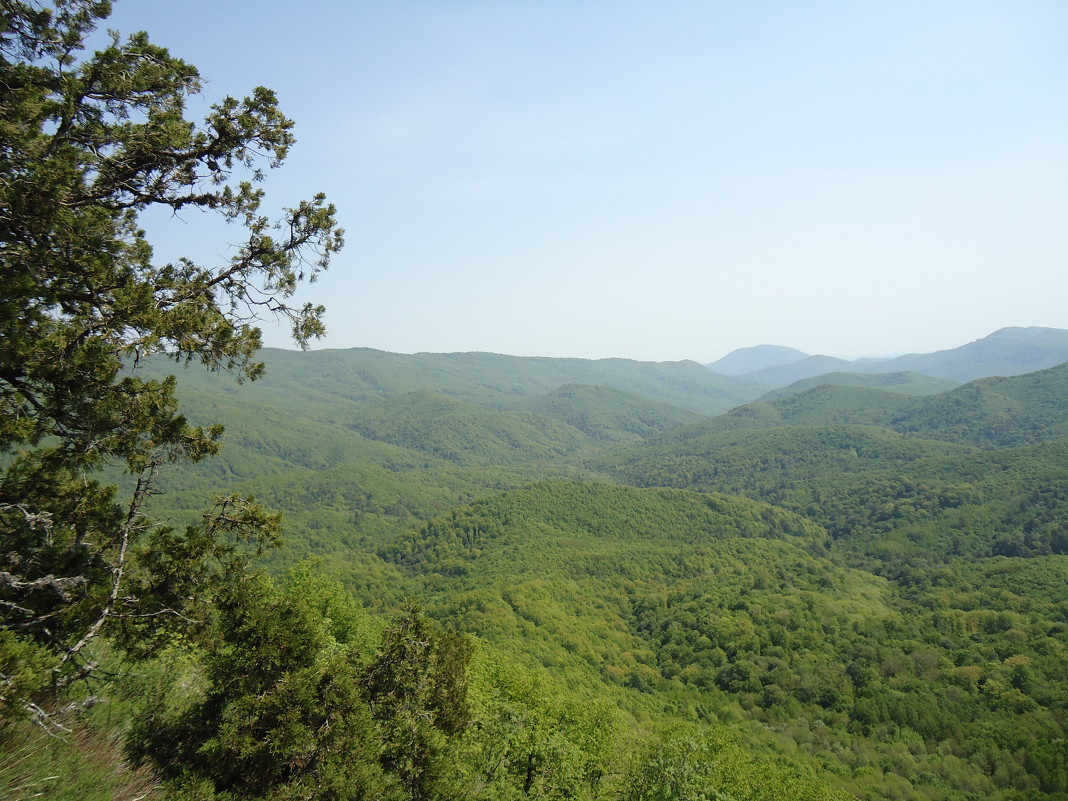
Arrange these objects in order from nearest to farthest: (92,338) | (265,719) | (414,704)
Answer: (92,338)
(265,719)
(414,704)

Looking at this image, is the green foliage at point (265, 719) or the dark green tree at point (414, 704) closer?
the green foliage at point (265, 719)

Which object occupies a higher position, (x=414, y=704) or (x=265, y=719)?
(x=265, y=719)

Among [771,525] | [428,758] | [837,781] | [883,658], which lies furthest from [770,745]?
[771,525]

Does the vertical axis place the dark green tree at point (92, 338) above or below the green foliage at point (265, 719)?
above

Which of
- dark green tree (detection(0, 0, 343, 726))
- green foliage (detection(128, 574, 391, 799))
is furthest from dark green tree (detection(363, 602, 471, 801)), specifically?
dark green tree (detection(0, 0, 343, 726))

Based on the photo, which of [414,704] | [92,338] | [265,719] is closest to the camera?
[92,338]

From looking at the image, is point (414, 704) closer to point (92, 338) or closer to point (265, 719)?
point (265, 719)

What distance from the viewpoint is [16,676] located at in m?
5.62

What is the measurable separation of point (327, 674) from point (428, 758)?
5.03 metres

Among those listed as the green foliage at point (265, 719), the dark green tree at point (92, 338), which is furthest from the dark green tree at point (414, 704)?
the dark green tree at point (92, 338)

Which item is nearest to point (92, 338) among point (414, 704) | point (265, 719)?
point (265, 719)

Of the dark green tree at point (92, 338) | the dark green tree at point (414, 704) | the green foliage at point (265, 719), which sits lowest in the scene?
the dark green tree at point (414, 704)

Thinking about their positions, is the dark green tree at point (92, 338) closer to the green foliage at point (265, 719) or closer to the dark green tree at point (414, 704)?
the green foliage at point (265, 719)

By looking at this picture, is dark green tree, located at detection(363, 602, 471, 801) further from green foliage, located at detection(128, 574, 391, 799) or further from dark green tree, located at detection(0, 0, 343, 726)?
dark green tree, located at detection(0, 0, 343, 726)
